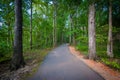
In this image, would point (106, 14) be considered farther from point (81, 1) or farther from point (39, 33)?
point (39, 33)

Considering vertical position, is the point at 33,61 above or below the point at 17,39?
below

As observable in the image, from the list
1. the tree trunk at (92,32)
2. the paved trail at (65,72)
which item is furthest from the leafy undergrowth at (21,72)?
the tree trunk at (92,32)

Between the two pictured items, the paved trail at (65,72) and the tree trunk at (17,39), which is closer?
the paved trail at (65,72)

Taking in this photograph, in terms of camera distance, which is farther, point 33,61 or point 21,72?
point 33,61

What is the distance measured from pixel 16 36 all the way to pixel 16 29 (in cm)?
45

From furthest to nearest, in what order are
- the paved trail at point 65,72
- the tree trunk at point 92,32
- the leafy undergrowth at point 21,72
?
the tree trunk at point 92,32 → the leafy undergrowth at point 21,72 → the paved trail at point 65,72

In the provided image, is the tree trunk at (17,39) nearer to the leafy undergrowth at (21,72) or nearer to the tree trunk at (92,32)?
the leafy undergrowth at (21,72)

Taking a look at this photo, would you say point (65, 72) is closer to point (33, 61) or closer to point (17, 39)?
point (17, 39)

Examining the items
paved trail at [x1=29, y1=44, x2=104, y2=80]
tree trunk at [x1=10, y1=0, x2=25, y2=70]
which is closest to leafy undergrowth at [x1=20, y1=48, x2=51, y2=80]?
paved trail at [x1=29, y1=44, x2=104, y2=80]

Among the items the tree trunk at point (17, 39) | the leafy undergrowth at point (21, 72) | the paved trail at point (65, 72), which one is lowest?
the leafy undergrowth at point (21, 72)

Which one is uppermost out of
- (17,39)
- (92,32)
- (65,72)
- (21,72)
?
(92,32)

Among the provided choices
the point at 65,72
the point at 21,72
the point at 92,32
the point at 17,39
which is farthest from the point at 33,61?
the point at 92,32

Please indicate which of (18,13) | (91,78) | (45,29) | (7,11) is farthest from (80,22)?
(91,78)

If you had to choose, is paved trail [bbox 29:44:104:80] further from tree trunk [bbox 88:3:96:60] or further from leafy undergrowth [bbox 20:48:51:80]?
tree trunk [bbox 88:3:96:60]
